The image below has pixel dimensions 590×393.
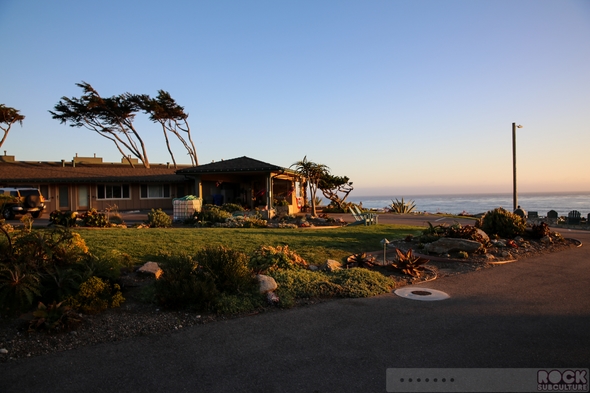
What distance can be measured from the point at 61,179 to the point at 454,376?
1149 inches

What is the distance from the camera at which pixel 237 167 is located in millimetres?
22953

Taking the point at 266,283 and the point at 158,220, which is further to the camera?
the point at 158,220

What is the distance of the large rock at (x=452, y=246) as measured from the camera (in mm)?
10406

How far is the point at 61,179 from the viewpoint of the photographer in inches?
1101

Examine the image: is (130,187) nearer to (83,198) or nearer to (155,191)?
(155,191)

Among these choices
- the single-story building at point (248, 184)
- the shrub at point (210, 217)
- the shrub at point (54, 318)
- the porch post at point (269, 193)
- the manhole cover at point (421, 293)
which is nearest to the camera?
the shrub at point (54, 318)

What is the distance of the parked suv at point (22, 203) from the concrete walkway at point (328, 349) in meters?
19.4

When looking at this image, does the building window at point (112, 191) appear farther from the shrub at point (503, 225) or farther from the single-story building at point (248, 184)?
the shrub at point (503, 225)

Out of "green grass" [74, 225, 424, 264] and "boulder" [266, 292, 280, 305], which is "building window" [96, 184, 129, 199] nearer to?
"green grass" [74, 225, 424, 264]

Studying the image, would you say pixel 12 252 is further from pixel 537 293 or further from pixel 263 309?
pixel 537 293

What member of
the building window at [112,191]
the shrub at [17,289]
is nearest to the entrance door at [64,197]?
the building window at [112,191]

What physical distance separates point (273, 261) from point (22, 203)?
19046mm

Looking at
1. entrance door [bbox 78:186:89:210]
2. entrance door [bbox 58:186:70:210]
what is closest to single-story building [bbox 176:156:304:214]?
entrance door [bbox 78:186:89:210]

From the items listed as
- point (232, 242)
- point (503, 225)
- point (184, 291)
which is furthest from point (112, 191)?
point (184, 291)
